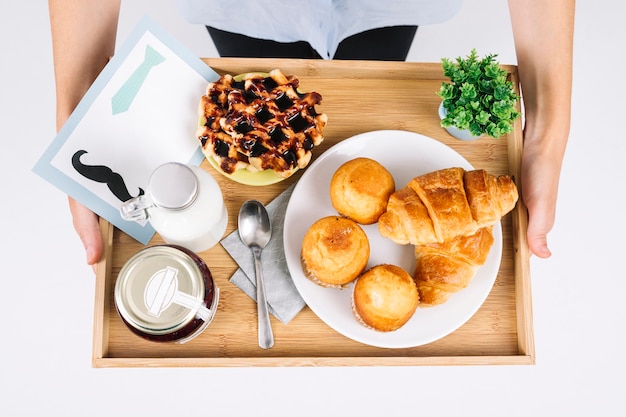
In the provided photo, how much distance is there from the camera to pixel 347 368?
1.54 meters

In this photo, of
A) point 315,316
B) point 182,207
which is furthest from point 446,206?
point 182,207

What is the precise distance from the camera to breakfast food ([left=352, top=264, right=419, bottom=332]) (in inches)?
32.3

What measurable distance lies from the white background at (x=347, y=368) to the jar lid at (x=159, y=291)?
79 centimetres

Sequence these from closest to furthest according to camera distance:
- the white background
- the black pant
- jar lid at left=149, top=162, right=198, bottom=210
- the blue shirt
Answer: jar lid at left=149, top=162, right=198, bottom=210 → the blue shirt → the black pant → the white background

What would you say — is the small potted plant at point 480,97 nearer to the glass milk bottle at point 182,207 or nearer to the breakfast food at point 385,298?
the breakfast food at point 385,298

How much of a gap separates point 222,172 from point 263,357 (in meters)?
0.33

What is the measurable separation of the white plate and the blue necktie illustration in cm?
34

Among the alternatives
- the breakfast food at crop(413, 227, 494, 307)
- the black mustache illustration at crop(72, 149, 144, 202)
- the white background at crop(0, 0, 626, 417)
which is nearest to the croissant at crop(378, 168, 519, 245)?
the breakfast food at crop(413, 227, 494, 307)

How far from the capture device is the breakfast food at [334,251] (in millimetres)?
838

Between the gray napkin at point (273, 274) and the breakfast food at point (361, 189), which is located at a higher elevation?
the breakfast food at point (361, 189)

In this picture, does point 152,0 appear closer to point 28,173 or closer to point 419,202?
point 28,173

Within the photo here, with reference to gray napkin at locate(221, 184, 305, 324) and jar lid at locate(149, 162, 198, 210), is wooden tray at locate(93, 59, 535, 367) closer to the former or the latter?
gray napkin at locate(221, 184, 305, 324)

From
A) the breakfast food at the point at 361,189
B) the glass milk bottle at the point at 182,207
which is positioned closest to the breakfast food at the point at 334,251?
the breakfast food at the point at 361,189

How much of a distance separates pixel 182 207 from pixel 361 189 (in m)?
0.30
